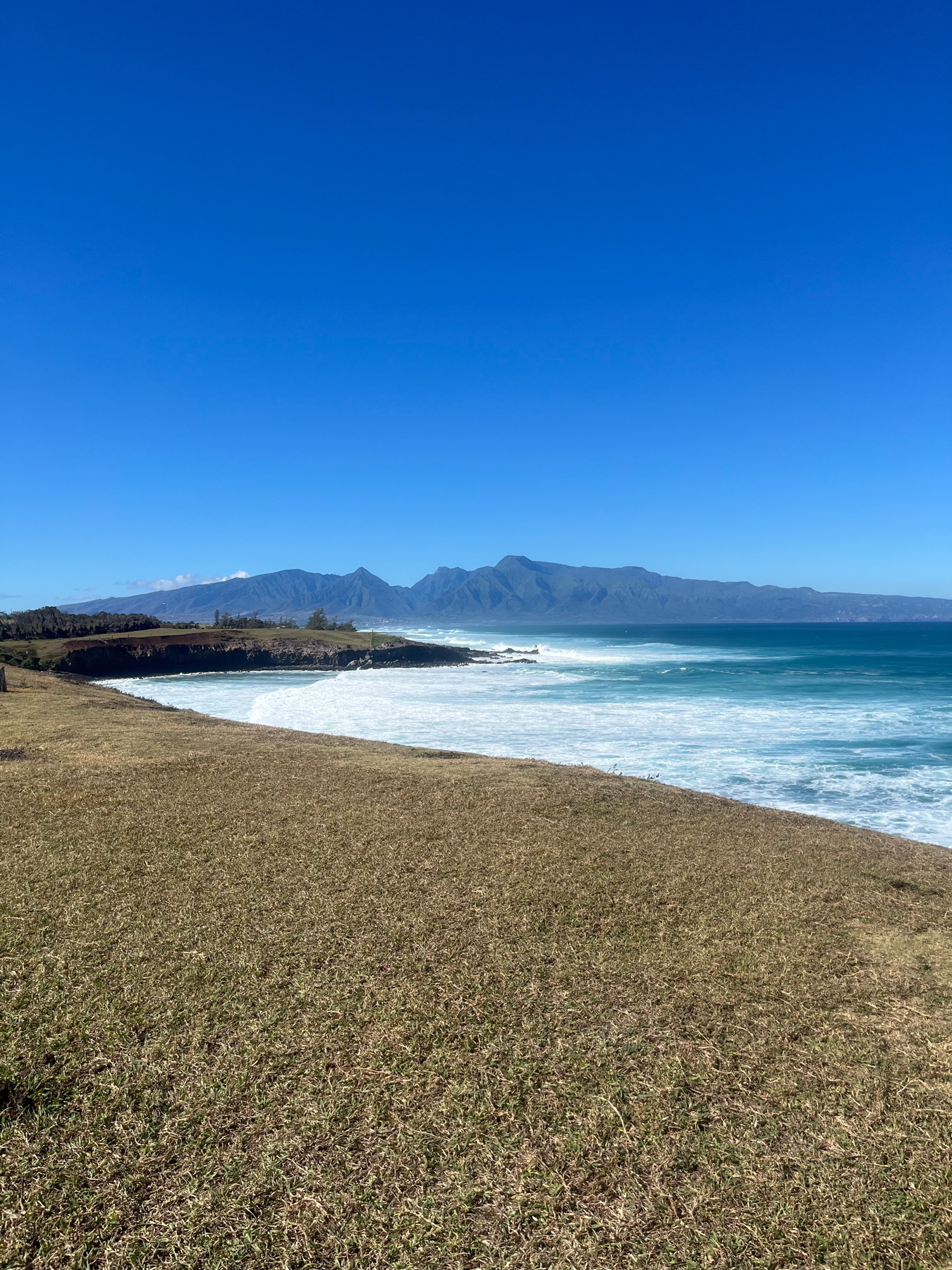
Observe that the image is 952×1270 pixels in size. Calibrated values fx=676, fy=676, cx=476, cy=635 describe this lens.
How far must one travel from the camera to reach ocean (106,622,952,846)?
52.9 ft

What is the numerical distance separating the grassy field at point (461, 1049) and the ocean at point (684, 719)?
8700 mm

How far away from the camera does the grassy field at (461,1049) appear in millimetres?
2928

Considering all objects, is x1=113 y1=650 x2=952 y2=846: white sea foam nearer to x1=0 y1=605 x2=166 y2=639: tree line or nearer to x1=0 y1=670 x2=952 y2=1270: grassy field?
x1=0 y1=670 x2=952 y2=1270: grassy field

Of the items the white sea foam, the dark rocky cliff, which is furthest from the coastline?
the white sea foam

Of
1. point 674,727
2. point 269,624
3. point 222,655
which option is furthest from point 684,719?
point 269,624

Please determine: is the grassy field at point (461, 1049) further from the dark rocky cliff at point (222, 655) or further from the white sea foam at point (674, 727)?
the dark rocky cliff at point (222, 655)

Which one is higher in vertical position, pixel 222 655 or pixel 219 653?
pixel 219 653

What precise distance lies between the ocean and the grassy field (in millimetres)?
8700

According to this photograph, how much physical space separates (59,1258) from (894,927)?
6.49 meters

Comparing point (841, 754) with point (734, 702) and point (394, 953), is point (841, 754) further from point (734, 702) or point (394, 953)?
point (394, 953)

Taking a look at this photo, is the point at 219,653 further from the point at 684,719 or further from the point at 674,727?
the point at 674,727

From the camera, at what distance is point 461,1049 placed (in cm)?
408

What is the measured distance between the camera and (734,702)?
33938 millimetres

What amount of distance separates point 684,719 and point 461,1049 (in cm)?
2474
